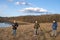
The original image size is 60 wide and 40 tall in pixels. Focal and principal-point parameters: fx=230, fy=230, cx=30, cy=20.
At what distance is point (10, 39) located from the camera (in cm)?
3002

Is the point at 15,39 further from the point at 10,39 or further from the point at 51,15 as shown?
the point at 51,15

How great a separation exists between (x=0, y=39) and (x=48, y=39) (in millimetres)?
6195

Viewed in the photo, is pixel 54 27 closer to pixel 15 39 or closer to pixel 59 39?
pixel 59 39

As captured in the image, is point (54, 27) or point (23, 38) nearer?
point (54, 27)

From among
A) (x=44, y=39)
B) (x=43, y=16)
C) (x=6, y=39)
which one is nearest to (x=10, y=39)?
(x=6, y=39)

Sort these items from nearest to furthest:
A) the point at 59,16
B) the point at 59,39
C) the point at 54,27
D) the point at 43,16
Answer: the point at 54,27, the point at 59,39, the point at 59,16, the point at 43,16

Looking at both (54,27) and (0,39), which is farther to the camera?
(0,39)

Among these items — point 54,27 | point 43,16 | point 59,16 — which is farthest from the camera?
point 43,16

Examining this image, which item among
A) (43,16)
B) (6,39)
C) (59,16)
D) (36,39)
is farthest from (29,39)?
(43,16)

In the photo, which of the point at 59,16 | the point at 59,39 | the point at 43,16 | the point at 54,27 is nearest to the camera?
the point at 54,27

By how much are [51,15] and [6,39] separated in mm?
82260

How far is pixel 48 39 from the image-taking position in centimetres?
2967

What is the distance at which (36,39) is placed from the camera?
29.1 meters

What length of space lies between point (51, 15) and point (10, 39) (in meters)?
82.3
